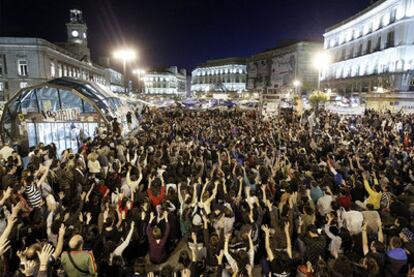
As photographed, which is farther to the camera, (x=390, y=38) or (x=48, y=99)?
(x=390, y=38)

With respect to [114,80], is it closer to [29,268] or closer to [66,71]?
[66,71]

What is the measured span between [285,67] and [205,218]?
68153mm

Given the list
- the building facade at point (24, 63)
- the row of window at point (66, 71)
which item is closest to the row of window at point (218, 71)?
the row of window at point (66, 71)

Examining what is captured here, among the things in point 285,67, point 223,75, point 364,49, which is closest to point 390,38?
point 364,49

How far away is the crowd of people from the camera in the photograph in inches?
162

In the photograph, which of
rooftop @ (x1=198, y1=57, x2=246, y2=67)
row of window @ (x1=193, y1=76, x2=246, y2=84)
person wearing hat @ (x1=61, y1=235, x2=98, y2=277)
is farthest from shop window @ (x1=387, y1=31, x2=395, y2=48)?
row of window @ (x1=193, y1=76, x2=246, y2=84)

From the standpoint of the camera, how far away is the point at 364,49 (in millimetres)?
43656

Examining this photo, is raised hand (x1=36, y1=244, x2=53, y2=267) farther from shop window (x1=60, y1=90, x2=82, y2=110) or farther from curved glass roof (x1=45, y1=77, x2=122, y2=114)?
shop window (x1=60, y1=90, x2=82, y2=110)

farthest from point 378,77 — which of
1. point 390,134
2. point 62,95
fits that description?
point 62,95

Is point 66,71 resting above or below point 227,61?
below

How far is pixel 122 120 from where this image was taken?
60.5ft

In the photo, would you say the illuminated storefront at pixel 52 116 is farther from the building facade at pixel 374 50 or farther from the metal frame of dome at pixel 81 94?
the building facade at pixel 374 50

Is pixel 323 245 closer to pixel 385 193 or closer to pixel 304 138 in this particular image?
pixel 385 193

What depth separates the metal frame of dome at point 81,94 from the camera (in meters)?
15.2
